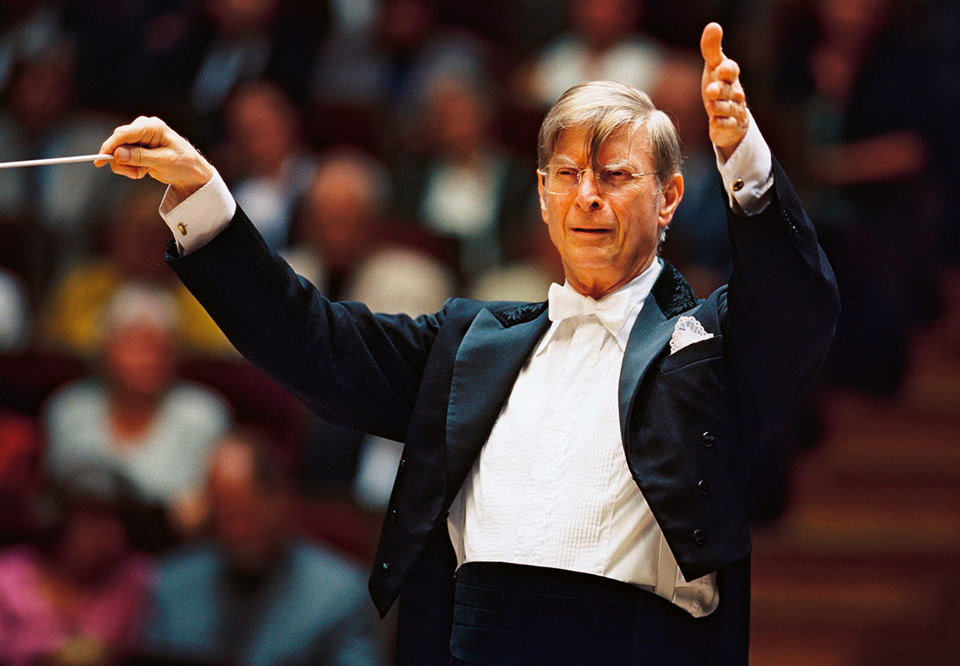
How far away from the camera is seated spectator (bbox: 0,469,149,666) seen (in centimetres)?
324

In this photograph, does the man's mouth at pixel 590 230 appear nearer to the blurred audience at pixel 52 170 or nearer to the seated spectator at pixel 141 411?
the seated spectator at pixel 141 411

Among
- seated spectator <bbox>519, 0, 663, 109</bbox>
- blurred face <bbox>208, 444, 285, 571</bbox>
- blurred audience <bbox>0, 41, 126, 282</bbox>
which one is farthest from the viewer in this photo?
blurred audience <bbox>0, 41, 126, 282</bbox>

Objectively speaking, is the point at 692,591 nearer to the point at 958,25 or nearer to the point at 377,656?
the point at 377,656

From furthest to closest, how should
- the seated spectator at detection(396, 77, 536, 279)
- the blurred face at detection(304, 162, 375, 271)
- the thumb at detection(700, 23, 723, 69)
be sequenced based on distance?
the seated spectator at detection(396, 77, 536, 279), the blurred face at detection(304, 162, 375, 271), the thumb at detection(700, 23, 723, 69)

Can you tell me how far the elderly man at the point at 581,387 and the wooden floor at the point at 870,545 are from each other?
6.45 ft

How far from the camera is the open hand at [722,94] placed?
1.41 meters

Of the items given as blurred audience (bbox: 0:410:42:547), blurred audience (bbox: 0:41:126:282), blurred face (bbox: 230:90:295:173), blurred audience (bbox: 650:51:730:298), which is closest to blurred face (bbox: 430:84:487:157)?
blurred face (bbox: 230:90:295:173)

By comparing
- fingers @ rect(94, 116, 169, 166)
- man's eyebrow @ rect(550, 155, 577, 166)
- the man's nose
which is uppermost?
fingers @ rect(94, 116, 169, 166)

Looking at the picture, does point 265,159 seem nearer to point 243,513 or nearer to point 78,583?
point 243,513

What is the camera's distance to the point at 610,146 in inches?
62.7

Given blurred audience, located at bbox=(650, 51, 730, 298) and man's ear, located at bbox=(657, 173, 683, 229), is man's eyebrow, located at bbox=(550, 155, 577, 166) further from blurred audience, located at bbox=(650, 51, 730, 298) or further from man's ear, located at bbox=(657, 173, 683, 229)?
blurred audience, located at bbox=(650, 51, 730, 298)

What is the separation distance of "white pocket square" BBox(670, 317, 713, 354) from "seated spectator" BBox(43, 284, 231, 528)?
2.25 metres

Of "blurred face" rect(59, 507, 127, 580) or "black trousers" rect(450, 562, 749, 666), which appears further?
"blurred face" rect(59, 507, 127, 580)

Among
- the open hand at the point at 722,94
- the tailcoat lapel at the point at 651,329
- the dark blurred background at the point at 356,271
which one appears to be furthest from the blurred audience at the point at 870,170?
the open hand at the point at 722,94
